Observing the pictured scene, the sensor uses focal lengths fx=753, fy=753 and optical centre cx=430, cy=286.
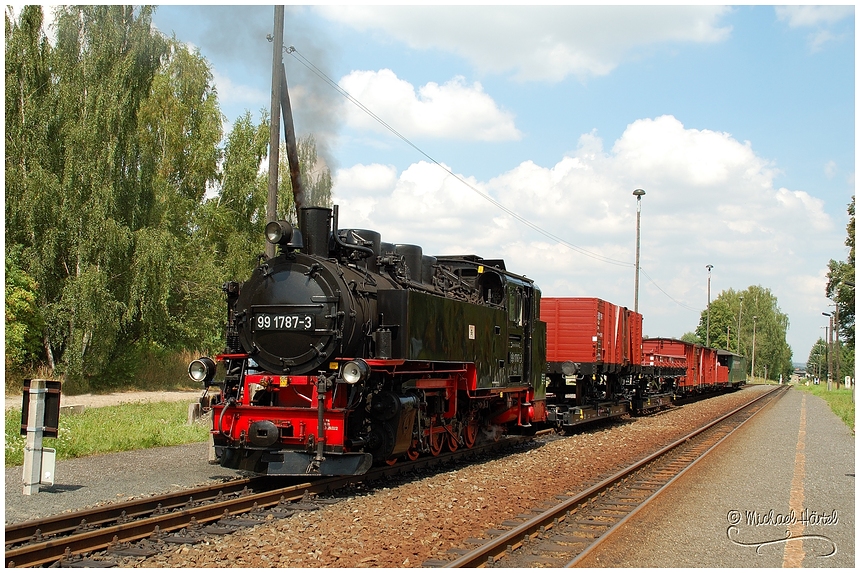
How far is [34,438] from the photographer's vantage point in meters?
8.04

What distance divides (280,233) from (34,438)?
135 inches

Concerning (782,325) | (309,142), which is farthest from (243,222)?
(782,325)

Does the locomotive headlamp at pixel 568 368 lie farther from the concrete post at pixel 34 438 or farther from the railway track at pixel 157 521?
the concrete post at pixel 34 438

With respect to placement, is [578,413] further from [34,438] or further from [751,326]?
[751,326]

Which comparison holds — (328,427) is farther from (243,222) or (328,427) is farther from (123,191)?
(243,222)

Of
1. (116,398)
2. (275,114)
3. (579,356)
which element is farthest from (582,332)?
(116,398)

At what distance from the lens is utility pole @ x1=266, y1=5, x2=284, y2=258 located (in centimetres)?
1259

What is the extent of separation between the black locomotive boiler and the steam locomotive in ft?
0.05

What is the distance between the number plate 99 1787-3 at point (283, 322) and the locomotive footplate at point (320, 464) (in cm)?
145

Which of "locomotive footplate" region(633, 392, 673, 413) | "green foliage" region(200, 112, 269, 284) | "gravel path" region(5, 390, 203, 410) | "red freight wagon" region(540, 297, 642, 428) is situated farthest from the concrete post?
"green foliage" region(200, 112, 269, 284)

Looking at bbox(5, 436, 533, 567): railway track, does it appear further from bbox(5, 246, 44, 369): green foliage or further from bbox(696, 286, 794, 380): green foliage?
bbox(696, 286, 794, 380): green foliage

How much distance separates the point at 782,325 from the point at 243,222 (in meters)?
98.9

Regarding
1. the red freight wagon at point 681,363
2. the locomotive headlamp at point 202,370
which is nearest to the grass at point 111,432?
the locomotive headlamp at point 202,370

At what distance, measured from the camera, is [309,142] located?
1324 centimetres
